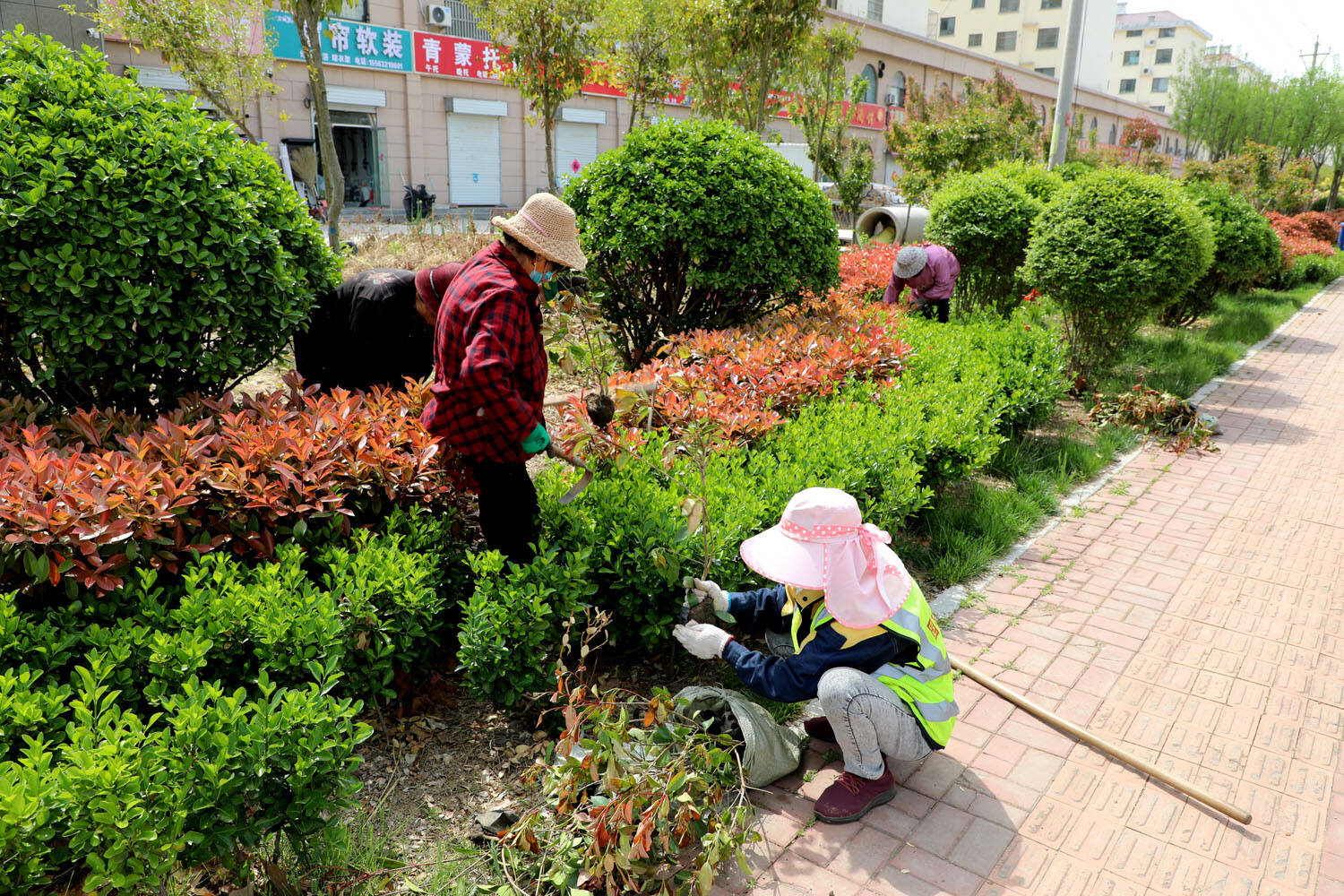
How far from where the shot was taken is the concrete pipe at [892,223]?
14.3 m

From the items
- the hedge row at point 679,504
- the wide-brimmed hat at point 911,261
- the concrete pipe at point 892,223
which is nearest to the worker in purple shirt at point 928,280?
the wide-brimmed hat at point 911,261

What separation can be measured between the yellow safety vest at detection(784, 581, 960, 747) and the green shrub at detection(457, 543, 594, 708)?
2.49ft

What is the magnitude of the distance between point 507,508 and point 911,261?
5798mm

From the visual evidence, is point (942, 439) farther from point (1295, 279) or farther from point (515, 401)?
point (1295, 279)

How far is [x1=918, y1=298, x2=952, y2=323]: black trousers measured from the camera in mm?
8344

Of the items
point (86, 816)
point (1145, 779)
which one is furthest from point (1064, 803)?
point (86, 816)

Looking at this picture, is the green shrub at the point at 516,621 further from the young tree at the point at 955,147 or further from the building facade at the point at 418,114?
the building facade at the point at 418,114

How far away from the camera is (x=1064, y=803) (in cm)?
290

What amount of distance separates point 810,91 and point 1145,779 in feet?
57.6

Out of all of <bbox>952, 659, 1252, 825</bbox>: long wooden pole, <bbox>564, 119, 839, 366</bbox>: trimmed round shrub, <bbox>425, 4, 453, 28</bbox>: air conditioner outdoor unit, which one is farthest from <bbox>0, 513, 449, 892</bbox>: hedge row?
<bbox>425, 4, 453, 28</bbox>: air conditioner outdoor unit

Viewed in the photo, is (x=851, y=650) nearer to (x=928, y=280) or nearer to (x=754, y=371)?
(x=754, y=371)

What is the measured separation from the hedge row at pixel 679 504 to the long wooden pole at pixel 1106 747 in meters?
0.84

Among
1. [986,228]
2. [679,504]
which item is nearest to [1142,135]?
[986,228]

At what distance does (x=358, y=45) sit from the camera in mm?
23797
